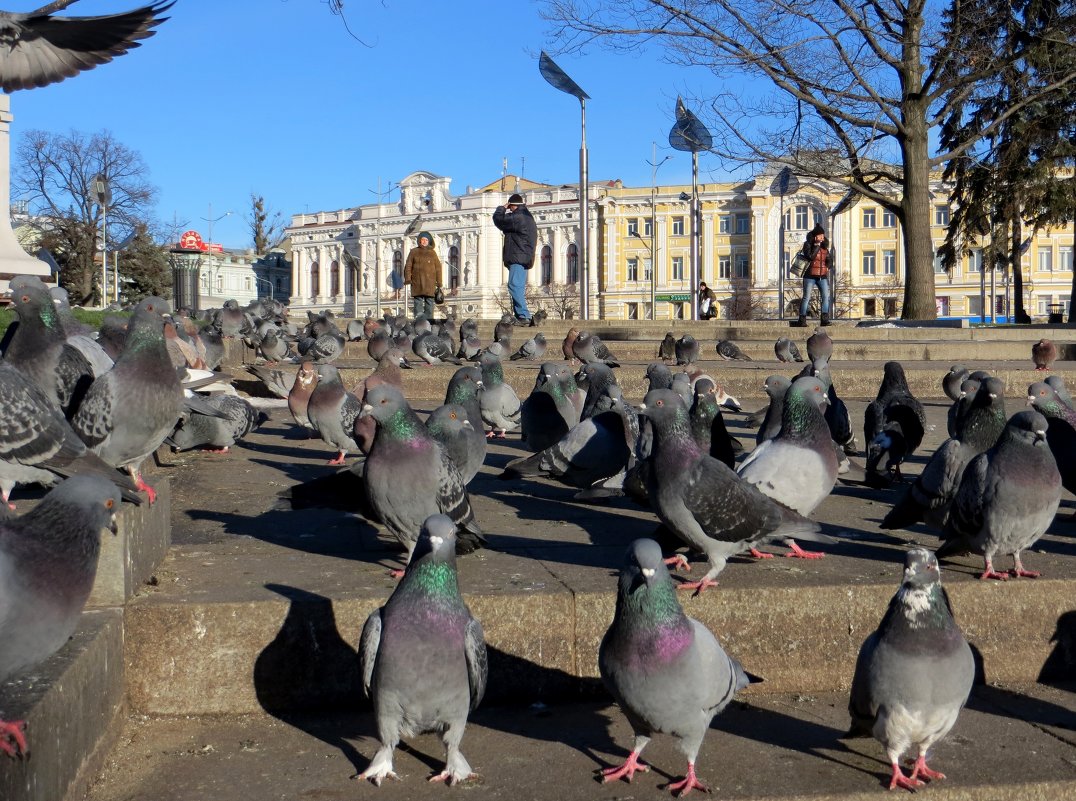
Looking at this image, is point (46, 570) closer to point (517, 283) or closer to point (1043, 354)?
point (1043, 354)

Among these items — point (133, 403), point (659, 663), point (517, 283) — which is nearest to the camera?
point (659, 663)

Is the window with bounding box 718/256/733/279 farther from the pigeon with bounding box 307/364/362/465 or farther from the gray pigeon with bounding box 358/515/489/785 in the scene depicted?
the gray pigeon with bounding box 358/515/489/785

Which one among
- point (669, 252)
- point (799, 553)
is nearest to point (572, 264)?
point (669, 252)

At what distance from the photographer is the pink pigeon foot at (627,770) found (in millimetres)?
3275

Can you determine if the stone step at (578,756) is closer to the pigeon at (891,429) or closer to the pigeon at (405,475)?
the pigeon at (405,475)

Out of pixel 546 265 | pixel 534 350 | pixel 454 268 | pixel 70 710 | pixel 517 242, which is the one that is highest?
pixel 454 268

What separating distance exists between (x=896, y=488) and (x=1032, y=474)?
2.65 m

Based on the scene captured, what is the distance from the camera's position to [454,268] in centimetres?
10781

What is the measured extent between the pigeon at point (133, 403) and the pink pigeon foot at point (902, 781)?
2990 millimetres

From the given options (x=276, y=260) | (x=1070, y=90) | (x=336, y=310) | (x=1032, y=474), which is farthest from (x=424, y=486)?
(x=276, y=260)

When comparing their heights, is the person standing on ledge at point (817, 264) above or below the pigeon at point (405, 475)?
above

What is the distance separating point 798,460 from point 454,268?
4095 inches

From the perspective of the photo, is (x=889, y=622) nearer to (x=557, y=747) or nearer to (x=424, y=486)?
(x=557, y=747)

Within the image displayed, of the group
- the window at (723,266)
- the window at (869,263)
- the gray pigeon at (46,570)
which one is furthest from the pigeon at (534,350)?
the window at (723,266)
